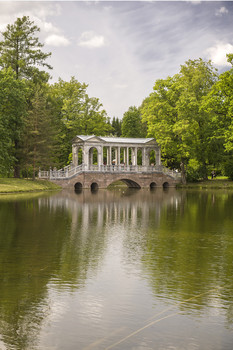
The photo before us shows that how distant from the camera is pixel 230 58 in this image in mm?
50156

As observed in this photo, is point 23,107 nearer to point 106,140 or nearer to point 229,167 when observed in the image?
point 106,140

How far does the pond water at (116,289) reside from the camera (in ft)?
23.7

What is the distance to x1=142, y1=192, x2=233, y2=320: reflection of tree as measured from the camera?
9.92 meters

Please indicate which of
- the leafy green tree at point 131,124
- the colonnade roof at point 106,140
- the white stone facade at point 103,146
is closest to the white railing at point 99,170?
the white stone facade at point 103,146

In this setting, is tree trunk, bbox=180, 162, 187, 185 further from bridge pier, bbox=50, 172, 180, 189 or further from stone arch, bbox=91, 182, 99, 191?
stone arch, bbox=91, 182, 99, 191

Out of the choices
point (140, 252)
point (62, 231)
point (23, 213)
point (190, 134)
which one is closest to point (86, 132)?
point (190, 134)

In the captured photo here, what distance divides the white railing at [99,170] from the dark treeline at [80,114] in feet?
4.69

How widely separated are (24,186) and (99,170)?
52.6ft

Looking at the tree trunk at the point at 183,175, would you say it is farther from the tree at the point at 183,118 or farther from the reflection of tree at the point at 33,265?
the reflection of tree at the point at 33,265

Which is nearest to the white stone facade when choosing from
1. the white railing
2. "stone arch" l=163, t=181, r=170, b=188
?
the white railing

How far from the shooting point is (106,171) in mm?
64625

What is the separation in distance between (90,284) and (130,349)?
3.60 m

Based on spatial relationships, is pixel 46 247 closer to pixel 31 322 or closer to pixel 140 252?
pixel 140 252

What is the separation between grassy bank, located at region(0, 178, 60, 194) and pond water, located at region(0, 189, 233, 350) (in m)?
29.5
